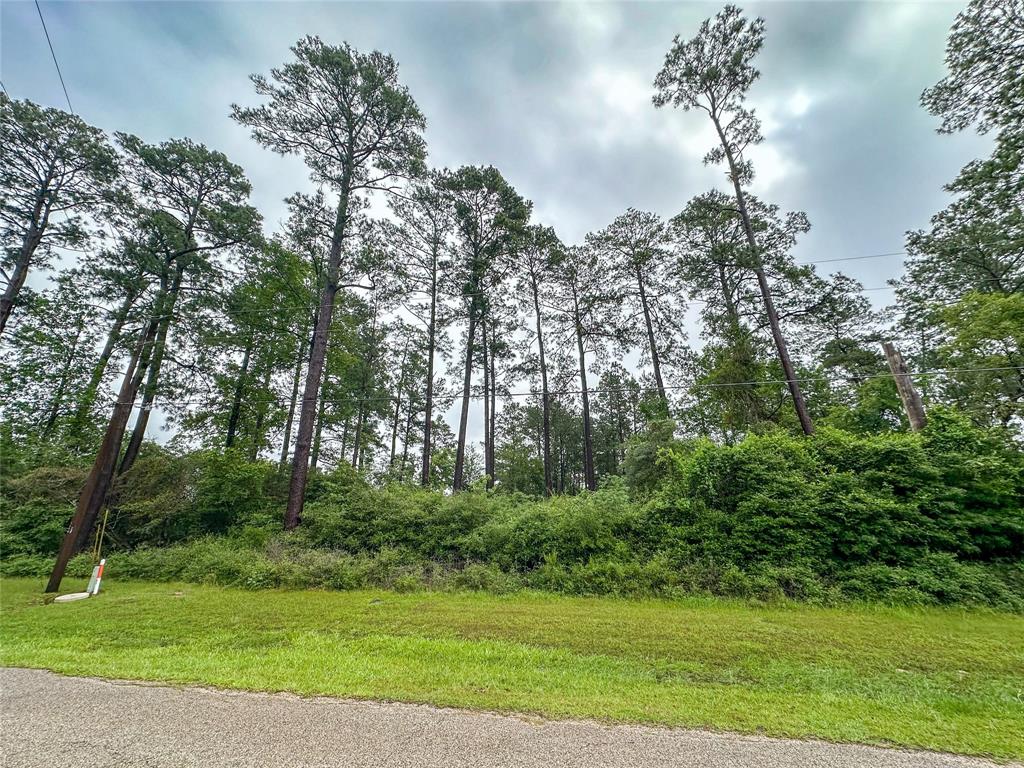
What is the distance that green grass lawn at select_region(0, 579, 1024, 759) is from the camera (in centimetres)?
274

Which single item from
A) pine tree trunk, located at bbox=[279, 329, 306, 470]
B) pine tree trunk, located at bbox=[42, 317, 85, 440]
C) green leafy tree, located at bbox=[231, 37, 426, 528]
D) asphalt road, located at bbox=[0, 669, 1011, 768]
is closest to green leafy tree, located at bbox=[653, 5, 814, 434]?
green leafy tree, located at bbox=[231, 37, 426, 528]

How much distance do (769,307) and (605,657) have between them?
11.8 metres

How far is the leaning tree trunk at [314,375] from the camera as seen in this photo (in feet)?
34.4

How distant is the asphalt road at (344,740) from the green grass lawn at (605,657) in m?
0.20

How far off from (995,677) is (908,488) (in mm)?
5053

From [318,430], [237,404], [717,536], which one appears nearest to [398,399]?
[318,430]

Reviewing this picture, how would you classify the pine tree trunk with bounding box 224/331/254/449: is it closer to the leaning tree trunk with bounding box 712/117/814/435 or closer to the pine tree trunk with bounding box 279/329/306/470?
the pine tree trunk with bounding box 279/329/306/470

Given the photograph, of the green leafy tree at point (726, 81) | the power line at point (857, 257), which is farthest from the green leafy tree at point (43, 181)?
the power line at point (857, 257)

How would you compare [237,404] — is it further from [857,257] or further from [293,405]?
[857,257]

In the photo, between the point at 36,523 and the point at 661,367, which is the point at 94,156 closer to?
the point at 36,523

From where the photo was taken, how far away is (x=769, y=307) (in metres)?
11.8

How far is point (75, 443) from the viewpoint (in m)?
13.3

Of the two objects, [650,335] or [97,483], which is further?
[650,335]

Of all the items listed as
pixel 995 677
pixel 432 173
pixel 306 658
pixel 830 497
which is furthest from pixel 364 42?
pixel 995 677
